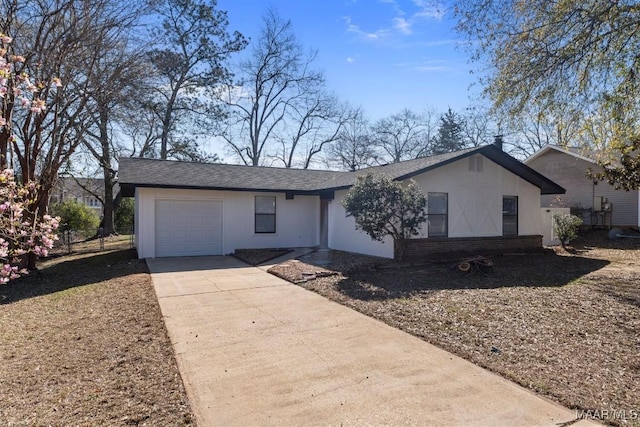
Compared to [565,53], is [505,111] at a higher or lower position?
lower

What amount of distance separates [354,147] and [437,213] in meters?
23.6

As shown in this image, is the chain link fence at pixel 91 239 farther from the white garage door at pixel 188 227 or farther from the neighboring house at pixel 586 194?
the neighboring house at pixel 586 194

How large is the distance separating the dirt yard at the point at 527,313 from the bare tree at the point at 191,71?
1694 cm

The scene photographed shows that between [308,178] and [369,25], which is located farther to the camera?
[308,178]

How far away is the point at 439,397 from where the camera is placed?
11.4ft

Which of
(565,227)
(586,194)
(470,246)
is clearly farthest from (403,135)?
(470,246)

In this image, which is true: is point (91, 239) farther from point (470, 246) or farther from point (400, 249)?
point (470, 246)

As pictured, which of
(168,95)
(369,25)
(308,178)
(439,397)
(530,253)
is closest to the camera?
(439,397)

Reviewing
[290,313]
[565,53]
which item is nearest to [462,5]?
[565,53]

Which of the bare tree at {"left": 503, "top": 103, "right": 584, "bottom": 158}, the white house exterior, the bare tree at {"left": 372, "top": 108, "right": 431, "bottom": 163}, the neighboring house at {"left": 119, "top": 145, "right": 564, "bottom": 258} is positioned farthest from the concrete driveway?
the bare tree at {"left": 372, "top": 108, "right": 431, "bottom": 163}

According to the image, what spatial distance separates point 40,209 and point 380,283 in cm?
1010

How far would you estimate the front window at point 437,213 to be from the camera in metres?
12.2

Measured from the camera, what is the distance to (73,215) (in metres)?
21.7

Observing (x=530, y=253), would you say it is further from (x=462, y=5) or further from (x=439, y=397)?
(x=439, y=397)
